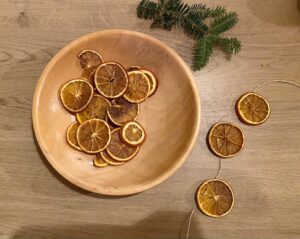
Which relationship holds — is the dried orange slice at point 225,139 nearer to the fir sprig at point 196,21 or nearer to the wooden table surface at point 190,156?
the wooden table surface at point 190,156

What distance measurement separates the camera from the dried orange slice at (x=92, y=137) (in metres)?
1.05

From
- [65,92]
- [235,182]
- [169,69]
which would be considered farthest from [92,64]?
[235,182]

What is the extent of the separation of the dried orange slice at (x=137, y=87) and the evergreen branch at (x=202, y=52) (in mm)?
195

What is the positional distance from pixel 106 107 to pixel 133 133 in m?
0.13

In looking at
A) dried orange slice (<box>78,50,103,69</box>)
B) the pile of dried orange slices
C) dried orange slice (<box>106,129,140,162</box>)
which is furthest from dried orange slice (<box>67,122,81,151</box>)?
dried orange slice (<box>78,50,103,69</box>)

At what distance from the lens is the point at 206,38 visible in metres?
1.16

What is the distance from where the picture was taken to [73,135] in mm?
1079

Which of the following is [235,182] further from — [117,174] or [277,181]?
[117,174]

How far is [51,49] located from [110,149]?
438 millimetres

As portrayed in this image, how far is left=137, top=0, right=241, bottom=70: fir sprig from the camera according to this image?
1163 millimetres

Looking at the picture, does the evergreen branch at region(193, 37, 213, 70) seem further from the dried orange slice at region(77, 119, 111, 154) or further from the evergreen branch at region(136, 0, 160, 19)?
the dried orange slice at region(77, 119, 111, 154)

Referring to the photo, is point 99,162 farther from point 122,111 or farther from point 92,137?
point 122,111

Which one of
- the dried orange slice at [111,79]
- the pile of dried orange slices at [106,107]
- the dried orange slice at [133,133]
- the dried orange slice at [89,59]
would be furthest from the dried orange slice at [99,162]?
the dried orange slice at [89,59]

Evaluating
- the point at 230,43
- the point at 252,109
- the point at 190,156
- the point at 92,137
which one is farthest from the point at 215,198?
the point at 230,43
